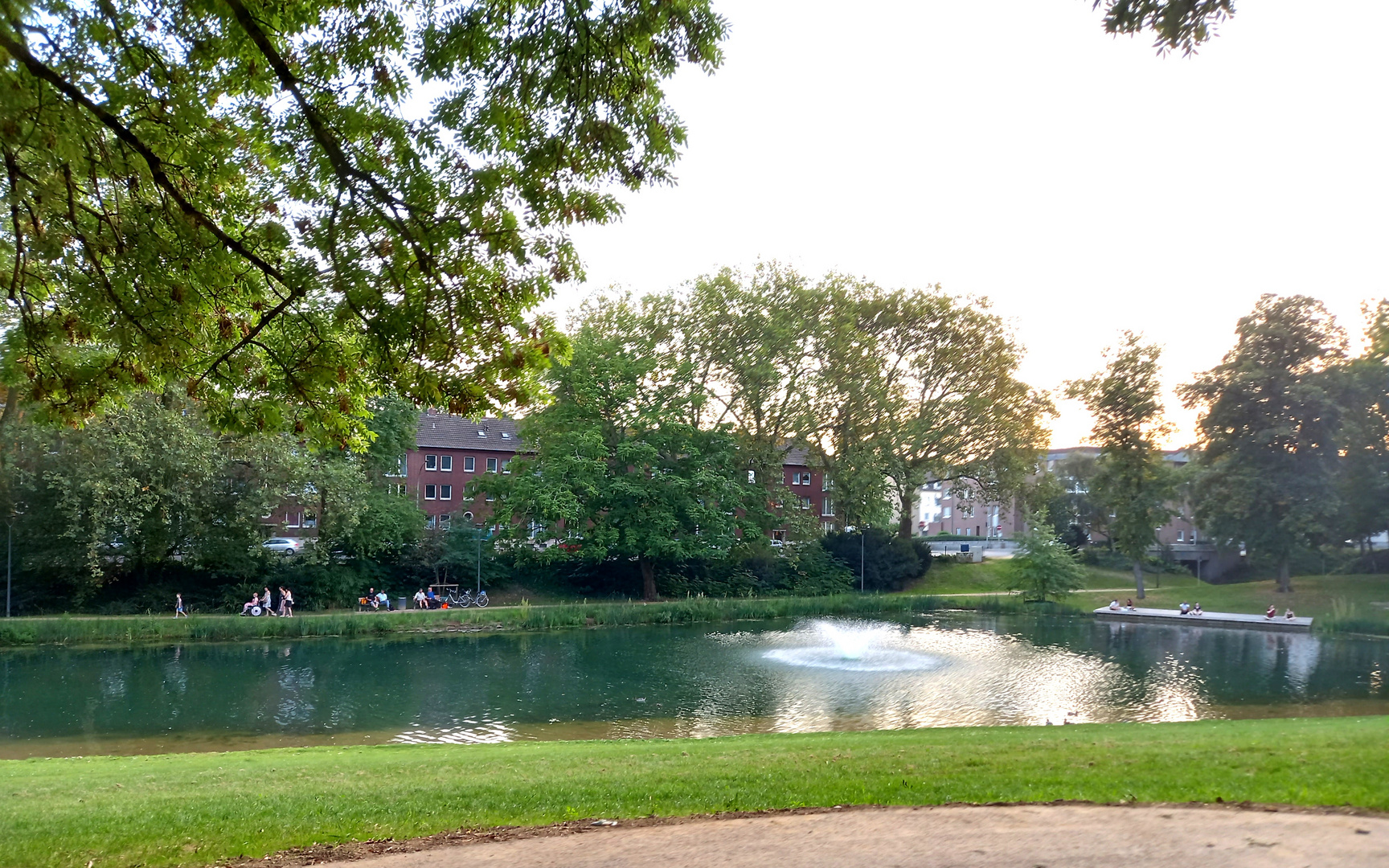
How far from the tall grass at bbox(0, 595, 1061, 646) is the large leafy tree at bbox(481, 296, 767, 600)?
11.3 ft

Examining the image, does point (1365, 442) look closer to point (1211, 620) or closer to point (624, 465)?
point (1211, 620)

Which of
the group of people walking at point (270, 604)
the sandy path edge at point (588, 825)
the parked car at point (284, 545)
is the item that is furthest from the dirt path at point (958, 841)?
the parked car at point (284, 545)

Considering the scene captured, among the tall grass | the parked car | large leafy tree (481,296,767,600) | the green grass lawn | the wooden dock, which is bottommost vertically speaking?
the wooden dock

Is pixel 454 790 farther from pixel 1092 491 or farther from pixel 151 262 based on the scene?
pixel 1092 491

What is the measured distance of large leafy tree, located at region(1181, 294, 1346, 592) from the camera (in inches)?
1866

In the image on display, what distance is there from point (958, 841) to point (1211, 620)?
44081 millimetres

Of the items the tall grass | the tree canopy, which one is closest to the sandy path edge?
the tree canopy

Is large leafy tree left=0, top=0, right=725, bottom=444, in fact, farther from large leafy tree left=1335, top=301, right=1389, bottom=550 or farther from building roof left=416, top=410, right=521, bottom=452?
building roof left=416, top=410, right=521, bottom=452

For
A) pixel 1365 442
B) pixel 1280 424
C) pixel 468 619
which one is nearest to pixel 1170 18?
pixel 468 619

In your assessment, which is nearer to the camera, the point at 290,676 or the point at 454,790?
the point at 454,790

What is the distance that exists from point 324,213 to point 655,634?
32124 millimetres

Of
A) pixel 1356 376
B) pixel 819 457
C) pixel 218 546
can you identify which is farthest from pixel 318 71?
pixel 1356 376

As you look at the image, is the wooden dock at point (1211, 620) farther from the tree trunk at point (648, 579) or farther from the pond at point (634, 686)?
the tree trunk at point (648, 579)

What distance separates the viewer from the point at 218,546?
39875 millimetres
